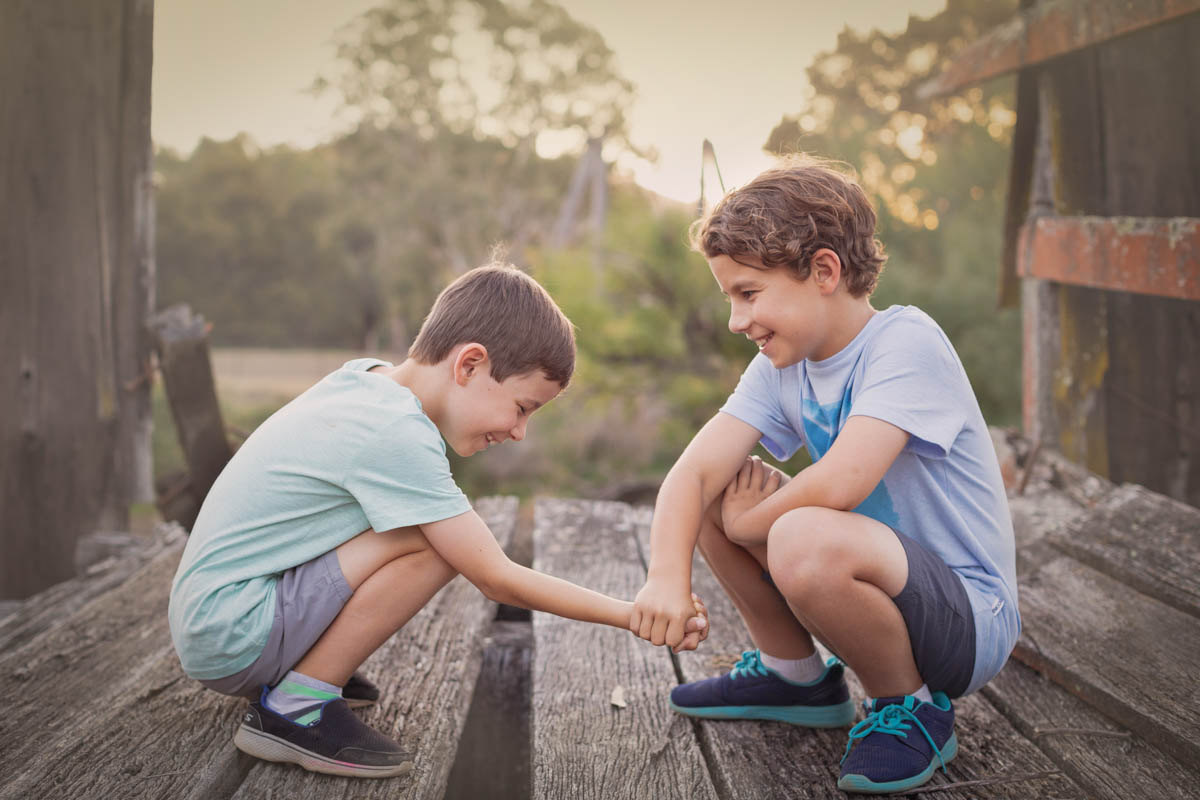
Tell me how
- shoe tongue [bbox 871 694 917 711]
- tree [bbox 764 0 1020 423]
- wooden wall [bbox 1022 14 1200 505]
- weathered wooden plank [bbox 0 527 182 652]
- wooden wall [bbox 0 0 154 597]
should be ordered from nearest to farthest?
shoe tongue [bbox 871 694 917 711]
weathered wooden plank [bbox 0 527 182 652]
wooden wall [bbox 0 0 154 597]
wooden wall [bbox 1022 14 1200 505]
tree [bbox 764 0 1020 423]

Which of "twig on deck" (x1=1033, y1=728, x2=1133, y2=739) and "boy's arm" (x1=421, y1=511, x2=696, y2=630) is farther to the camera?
"twig on deck" (x1=1033, y1=728, x2=1133, y2=739)

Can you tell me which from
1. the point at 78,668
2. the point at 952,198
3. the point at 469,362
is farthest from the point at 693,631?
the point at 952,198

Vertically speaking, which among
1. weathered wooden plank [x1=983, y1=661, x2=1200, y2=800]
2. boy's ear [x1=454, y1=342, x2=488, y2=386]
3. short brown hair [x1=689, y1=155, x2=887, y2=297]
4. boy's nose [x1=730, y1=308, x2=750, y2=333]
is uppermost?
short brown hair [x1=689, y1=155, x2=887, y2=297]

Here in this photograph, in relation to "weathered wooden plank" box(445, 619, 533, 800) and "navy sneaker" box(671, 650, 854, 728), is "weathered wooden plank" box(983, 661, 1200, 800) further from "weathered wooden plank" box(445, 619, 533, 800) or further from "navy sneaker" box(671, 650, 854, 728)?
"weathered wooden plank" box(445, 619, 533, 800)

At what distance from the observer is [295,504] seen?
1597 millimetres

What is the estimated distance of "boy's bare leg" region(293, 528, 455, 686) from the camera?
1.58 m

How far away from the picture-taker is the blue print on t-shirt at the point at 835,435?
1673 millimetres

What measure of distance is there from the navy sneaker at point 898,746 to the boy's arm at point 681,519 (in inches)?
13.8

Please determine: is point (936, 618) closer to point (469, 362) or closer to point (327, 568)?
point (469, 362)

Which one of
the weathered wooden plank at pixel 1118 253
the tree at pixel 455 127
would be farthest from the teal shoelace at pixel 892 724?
the tree at pixel 455 127

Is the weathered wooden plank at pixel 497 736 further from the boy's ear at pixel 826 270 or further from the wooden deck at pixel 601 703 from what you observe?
the boy's ear at pixel 826 270

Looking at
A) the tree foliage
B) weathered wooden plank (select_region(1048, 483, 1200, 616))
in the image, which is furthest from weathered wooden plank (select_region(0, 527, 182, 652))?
the tree foliage

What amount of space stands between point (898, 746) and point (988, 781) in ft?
0.56

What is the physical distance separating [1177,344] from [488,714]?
3014mm
